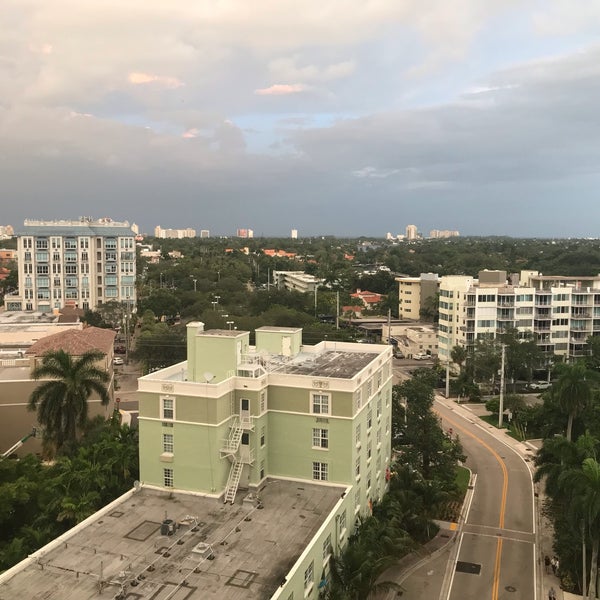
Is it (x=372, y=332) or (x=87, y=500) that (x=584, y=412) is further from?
(x=372, y=332)

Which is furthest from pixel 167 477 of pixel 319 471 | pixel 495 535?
pixel 495 535

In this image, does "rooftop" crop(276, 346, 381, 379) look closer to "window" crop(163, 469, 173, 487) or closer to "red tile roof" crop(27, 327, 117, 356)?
"window" crop(163, 469, 173, 487)

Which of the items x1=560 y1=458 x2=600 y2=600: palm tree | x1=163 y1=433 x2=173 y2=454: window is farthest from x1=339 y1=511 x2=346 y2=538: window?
x1=560 y1=458 x2=600 y2=600: palm tree

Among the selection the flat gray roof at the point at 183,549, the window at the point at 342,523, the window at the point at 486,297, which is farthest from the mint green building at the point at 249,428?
the window at the point at 486,297

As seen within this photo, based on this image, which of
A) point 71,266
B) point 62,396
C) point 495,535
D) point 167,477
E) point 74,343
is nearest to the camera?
point 167,477

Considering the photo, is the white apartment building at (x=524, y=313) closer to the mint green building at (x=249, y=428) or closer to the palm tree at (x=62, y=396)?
the mint green building at (x=249, y=428)

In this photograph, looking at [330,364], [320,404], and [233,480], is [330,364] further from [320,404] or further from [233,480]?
[233,480]
